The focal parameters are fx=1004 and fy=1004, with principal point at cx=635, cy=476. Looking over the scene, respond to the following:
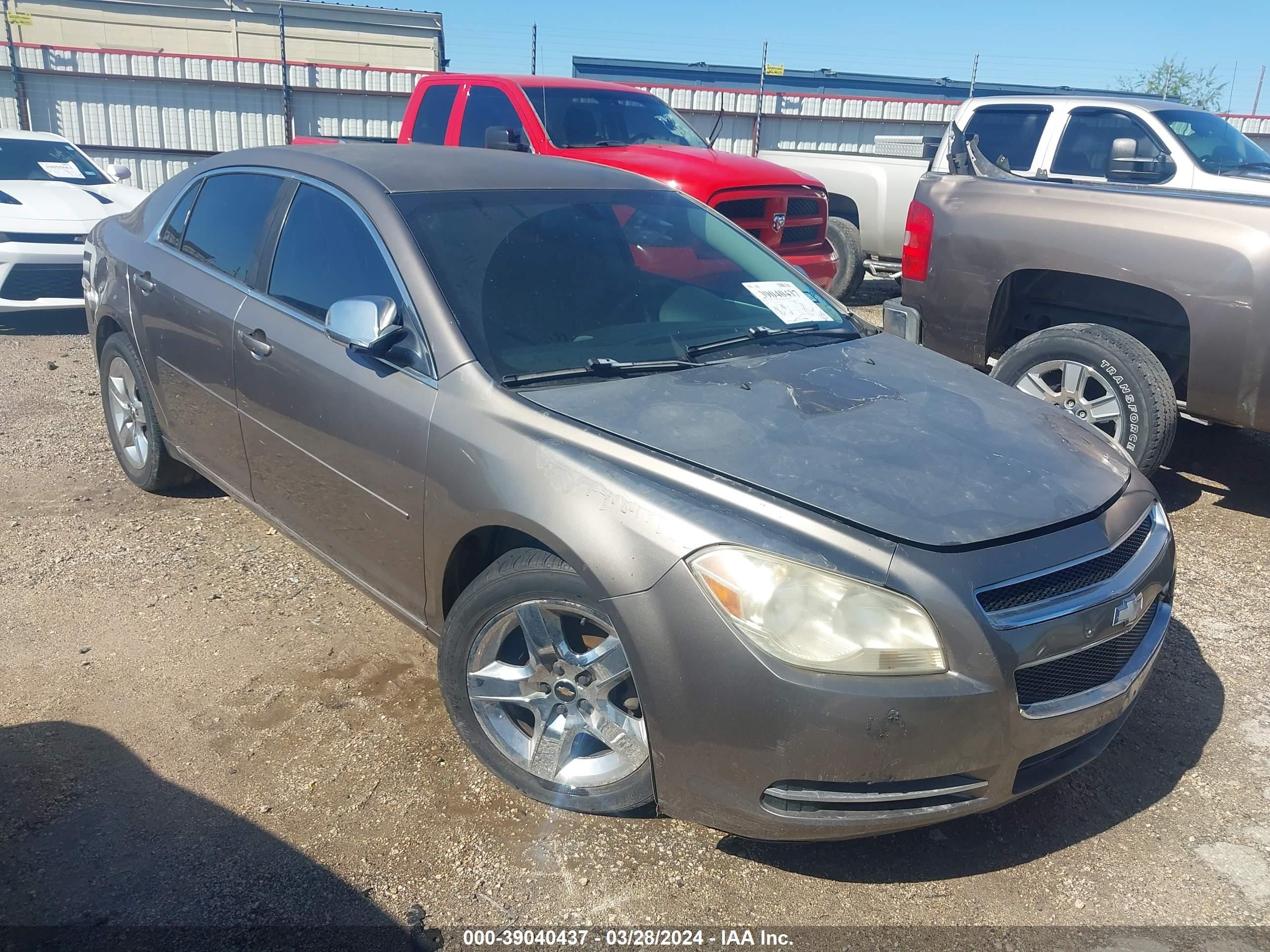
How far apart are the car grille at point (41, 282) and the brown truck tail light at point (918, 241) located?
6.53 meters

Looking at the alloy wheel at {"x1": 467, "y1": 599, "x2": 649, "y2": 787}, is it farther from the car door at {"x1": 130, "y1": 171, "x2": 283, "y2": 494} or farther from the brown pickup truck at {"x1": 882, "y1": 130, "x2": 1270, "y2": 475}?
the brown pickup truck at {"x1": 882, "y1": 130, "x2": 1270, "y2": 475}

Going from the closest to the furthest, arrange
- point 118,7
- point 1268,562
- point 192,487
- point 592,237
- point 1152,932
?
point 1152,932
point 592,237
point 1268,562
point 192,487
point 118,7

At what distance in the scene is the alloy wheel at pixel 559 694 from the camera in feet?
8.45

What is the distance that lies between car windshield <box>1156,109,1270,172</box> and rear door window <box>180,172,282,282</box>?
6520mm

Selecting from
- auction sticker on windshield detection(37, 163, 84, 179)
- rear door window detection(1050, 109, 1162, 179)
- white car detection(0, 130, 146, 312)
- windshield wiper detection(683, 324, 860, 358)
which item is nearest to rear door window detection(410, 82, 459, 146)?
white car detection(0, 130, 146, 312)

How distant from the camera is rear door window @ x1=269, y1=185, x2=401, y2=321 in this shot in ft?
10.6

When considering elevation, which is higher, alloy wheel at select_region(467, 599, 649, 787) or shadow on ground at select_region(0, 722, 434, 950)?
alloy wheel at select_region(467, 599, 649, 787)

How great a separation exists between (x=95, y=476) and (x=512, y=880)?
150 inches

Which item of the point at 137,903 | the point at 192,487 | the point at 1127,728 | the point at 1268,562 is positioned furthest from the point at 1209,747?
the point at 192,487

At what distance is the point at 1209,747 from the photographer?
3.17 meters

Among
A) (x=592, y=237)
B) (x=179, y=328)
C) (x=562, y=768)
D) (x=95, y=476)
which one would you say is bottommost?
(x=95, y=476)

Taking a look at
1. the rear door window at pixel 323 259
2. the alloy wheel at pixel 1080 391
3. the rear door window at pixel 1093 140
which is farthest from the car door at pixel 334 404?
the rear door window at pixel 1093 140

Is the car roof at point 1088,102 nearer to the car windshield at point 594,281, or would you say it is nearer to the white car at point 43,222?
the car windshield at point 594,281

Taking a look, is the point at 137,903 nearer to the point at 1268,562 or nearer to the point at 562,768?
the point at 562,768
